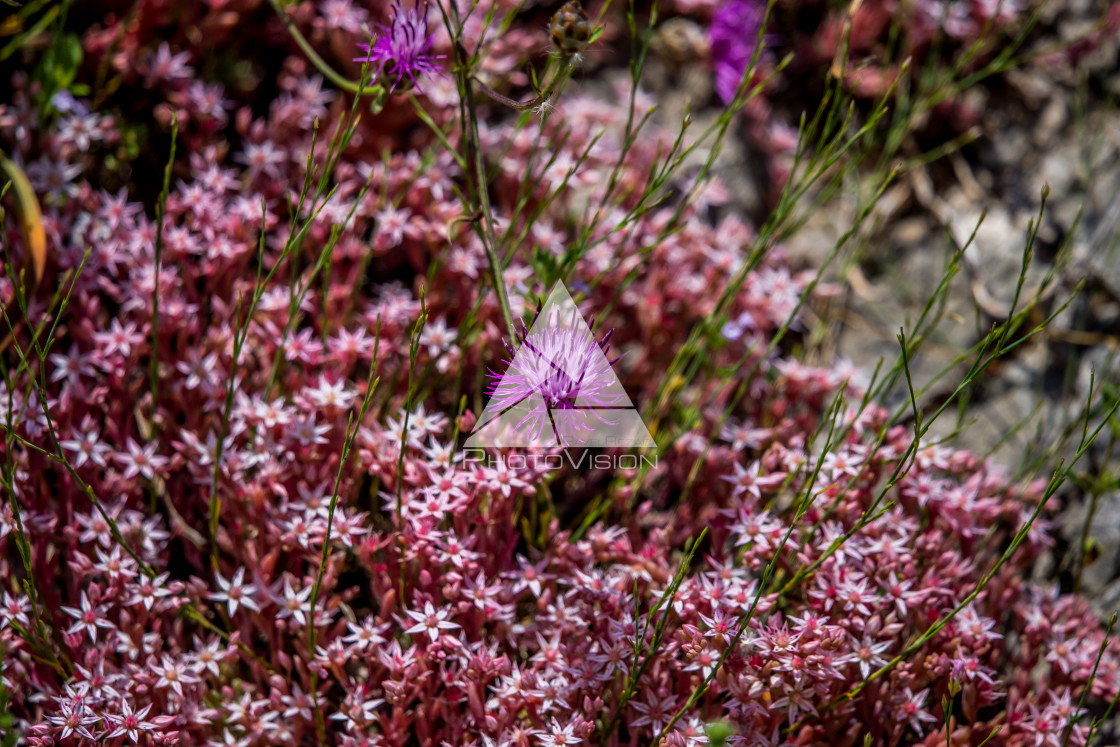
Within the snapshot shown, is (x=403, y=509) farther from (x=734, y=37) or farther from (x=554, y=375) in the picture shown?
(x=734, y=37)

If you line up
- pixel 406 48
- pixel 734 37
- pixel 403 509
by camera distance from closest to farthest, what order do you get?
1. pixel 406 48
2. pixel 403 509
3. pixel 734 37

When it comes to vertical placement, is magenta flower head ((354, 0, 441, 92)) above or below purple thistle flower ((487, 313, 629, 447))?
above

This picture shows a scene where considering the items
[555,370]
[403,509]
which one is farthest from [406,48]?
[403,509]

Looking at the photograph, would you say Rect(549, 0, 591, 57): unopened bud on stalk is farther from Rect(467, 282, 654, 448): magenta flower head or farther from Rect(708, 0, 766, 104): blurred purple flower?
Rect(708, 0, 766, 104): blurred purple flower

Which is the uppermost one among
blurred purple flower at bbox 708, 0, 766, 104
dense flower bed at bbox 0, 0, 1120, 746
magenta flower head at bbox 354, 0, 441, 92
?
blurred purple flower at bbox 708, 0, 766, 104

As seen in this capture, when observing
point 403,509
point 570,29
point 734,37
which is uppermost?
point 734,37

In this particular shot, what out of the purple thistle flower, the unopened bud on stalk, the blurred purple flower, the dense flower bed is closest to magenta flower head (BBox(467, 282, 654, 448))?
the purple thistle flower
